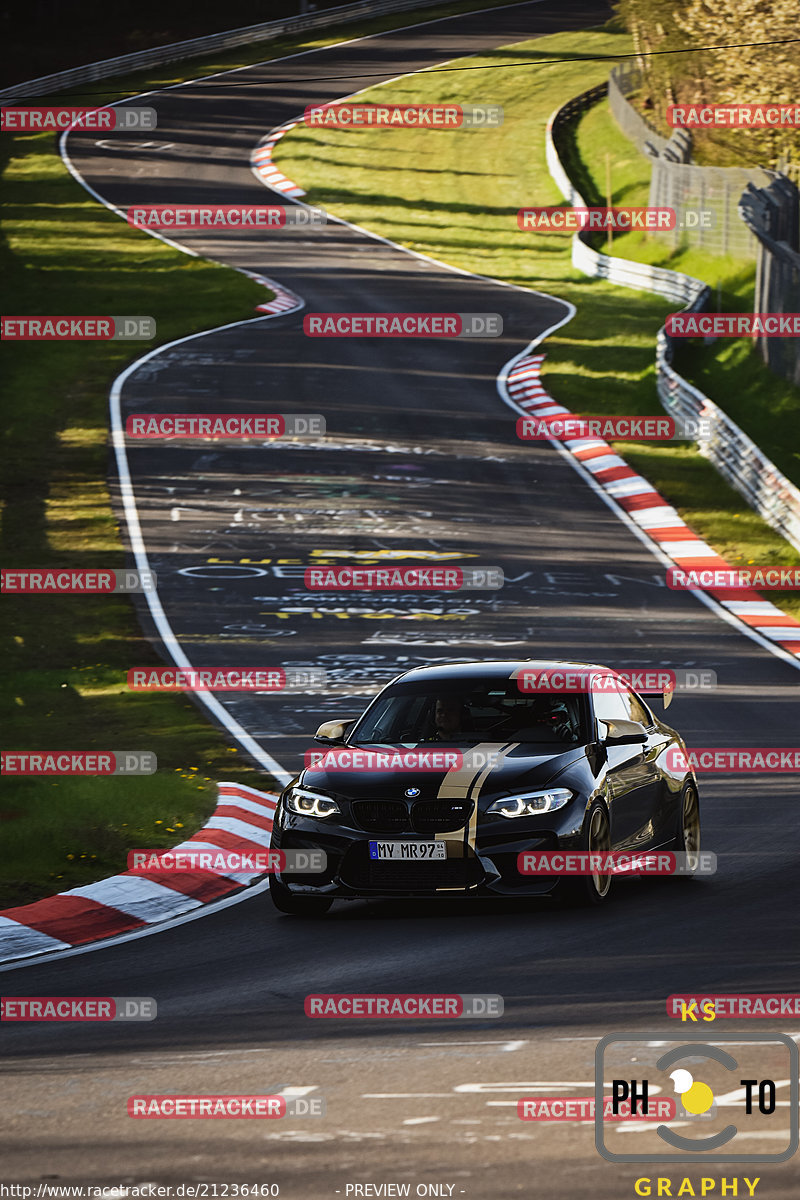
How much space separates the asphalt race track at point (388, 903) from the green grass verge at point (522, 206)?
1.49 meters

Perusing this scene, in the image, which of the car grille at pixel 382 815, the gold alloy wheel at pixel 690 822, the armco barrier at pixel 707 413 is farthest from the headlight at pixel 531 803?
the armco barrier at pixel 707 413

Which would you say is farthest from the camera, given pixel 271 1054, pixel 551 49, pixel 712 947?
pixel 551 49

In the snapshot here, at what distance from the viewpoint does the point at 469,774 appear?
406 inches

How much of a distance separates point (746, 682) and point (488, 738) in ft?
26.3

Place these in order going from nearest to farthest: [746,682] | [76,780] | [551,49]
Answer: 1. [76,780]
2. [746,682]
3. [551,49]

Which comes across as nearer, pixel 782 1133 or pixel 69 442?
pixel 782 1133

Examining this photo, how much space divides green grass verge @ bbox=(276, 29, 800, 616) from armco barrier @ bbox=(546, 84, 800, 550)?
235 millimetres

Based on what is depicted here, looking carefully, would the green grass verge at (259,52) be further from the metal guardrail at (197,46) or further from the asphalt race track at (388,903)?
the asphalt race track at (388,903)

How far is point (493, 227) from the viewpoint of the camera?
180 feet

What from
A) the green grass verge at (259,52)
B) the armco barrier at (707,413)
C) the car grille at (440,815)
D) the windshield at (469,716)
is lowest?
the armco barrier at (707,413)

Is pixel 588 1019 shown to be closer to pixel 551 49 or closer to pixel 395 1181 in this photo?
pixel 395 1181

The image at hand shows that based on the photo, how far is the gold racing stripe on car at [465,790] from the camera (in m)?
10.0

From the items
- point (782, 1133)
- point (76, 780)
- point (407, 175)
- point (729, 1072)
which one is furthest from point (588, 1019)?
point (407, 175)

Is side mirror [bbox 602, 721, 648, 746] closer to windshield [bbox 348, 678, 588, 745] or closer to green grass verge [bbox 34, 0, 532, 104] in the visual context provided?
windshield [bbox 348, 678, 588, 745]
